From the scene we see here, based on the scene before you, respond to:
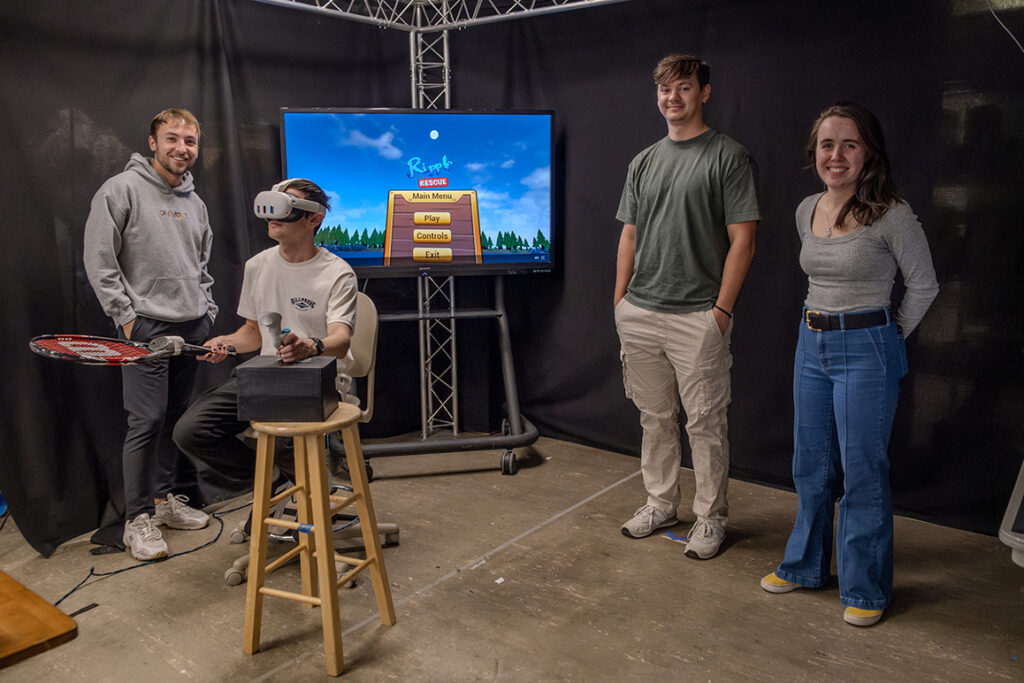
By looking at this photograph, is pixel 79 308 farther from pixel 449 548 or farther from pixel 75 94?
pixel 449 548

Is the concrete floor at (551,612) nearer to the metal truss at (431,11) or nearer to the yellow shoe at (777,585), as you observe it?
the yellow shoe at (777,585)

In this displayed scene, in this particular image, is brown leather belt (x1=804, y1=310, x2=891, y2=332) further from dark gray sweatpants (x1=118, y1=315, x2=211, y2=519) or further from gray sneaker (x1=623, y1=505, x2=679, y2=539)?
dark gray sweatpants (x1=118, y1=315, x2=211, y2=519)

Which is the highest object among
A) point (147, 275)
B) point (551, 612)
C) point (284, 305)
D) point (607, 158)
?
point (607, 158)

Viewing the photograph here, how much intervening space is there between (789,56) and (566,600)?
8.75 ft

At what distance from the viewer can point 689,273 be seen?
302 centimetres

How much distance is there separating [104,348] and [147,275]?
36.5 inches

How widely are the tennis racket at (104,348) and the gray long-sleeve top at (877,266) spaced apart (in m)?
2.11

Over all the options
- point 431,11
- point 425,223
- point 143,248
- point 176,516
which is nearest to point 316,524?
point 176,516

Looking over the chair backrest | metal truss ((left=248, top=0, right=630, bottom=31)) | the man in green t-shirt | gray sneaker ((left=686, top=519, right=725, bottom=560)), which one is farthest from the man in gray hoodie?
gray sneaker ((left=686, top=519, right=725, bottom=560))

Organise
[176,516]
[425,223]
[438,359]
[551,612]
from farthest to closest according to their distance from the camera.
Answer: [438,359] → [425,223] → [176,516] → [551,612]

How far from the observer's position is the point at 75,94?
333 cm

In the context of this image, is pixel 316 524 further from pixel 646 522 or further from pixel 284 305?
pixel 646 522

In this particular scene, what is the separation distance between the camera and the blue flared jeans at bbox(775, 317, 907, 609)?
2449 mm

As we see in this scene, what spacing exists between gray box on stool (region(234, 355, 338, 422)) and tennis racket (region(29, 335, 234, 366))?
0.30m
